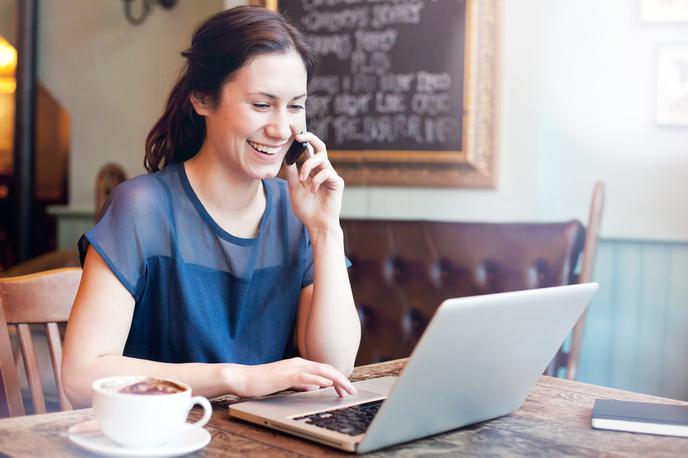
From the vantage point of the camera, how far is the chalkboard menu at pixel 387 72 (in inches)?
116

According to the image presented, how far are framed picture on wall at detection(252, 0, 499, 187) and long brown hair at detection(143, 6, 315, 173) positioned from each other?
3.80 ft

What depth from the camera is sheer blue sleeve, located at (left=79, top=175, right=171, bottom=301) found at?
1533 millimetres

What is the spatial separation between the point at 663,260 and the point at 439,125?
Answer: 82 cm

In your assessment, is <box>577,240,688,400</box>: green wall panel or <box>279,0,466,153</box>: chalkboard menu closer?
<box>577,240,688,400</box>: green wall panel

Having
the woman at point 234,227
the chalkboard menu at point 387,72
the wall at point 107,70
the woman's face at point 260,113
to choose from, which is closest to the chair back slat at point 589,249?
the chalkboard menu at point 387,72

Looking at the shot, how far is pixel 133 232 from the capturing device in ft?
5.22

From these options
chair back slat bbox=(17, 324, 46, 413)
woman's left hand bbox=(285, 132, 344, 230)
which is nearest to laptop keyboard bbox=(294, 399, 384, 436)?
woman's left hand bbox=(285, 132, 344, 230)

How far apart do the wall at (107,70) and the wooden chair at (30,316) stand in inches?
84.3

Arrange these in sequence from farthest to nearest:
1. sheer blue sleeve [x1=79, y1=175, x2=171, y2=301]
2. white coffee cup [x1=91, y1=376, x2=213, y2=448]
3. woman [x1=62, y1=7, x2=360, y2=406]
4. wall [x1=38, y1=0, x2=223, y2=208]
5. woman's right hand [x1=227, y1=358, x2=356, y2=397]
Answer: wall [x1=38, y1=0, x2=223, y2=208], woman [x1=62, y1=7, x2=360, y2=406], sheer blue sleeve [x1=79, y1=175, x2=171, y2=301], woman's right hand [x1=227, y1=358, x2=356, y2=397], white coffee cup [x1=91, y1=376, x2=213, y2=448]

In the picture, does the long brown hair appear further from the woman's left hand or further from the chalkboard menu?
the chalkboard menu

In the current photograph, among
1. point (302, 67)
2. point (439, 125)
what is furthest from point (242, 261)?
point (439, 125)

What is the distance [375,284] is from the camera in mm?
2887

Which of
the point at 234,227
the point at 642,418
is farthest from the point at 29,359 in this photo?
the point at 642,418

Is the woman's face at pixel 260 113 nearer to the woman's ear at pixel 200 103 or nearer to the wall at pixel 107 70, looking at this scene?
the woman's ear at pixel 200 103
